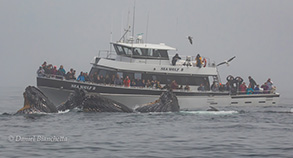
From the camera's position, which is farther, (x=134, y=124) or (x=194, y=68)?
(x=194, y=68)

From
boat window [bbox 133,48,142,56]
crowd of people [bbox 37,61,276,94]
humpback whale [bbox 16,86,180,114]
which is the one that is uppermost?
boat window [bbox 133,48,142,56]

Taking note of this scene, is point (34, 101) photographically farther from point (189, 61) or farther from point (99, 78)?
point (189, 61)

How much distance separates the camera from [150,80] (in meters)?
36.3

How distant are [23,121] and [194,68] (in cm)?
1869

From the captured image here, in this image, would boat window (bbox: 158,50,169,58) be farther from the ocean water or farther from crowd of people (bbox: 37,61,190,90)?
the ocean water

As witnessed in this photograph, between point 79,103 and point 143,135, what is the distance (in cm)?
617

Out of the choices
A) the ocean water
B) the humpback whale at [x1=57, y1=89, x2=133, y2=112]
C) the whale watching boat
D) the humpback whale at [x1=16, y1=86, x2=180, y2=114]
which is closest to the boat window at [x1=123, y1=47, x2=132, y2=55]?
the whale watching boat

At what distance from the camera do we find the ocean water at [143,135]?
611 inches

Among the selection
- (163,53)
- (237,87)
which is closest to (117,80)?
(163,53)

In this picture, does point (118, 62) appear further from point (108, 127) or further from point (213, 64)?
point (108, 127)

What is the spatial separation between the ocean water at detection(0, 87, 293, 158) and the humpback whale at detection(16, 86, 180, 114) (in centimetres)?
45

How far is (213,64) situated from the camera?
39.8 m

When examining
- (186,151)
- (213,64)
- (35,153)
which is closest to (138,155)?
(186,151)

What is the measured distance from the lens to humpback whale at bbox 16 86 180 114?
23.1 m
